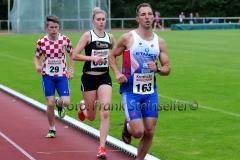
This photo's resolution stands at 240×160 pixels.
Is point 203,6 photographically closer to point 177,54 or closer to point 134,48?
point 177,54

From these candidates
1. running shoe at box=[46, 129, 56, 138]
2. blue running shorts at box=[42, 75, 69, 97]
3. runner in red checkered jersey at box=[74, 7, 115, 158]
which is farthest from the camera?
blue running shorts at box=[42, 75, 69, 97]

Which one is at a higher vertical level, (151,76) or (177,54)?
(151,76)

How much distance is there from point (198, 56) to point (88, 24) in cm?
2943

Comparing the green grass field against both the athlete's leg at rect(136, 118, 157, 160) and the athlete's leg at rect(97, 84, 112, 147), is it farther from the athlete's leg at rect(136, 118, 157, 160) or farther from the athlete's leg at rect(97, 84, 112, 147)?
the athlete's leg at rect(136, 118, 157, 160)

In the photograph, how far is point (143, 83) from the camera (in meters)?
8.74

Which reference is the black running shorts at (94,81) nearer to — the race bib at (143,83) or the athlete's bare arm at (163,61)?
the race bib at (143,83)

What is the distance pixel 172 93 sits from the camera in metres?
17.2

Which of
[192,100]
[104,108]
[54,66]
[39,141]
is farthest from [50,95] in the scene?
[192,100]

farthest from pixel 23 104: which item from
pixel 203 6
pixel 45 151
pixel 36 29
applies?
pixel 203 6

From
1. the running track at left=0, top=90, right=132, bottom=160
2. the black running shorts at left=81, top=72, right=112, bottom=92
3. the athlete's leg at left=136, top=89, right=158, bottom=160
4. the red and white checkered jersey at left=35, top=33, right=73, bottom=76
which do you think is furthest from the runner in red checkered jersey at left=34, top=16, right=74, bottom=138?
the athlete's leg at left=136, top=89, right=158, bottom=160

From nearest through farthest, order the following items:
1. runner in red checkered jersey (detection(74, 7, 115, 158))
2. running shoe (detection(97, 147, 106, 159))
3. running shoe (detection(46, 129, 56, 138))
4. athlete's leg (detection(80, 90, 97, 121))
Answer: running shoe (detection(97, 147, 106, 159))
runner in red checkered jersey (detection(74, 7, 115, 158))
athlete's leg (detection(80, 90, 97, 121))
running shoe (detection(46, 129, 56, 138))

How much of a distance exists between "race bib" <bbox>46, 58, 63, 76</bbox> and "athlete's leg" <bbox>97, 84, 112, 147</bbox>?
1.43 m

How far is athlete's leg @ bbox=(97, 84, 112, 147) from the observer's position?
973cm

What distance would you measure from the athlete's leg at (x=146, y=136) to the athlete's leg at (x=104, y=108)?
91 cm
